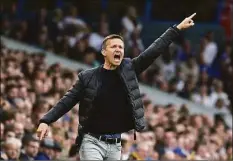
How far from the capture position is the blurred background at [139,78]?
13398mm

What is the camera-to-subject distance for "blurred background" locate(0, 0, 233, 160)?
1340 centimetres

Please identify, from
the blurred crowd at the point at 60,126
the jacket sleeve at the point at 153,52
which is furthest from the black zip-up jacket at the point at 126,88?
the blurred crowd at the point at 60,126

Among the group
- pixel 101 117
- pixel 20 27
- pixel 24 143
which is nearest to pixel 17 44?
pixel 20 27

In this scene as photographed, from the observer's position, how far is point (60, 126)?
13.7 m

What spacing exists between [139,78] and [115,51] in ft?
38.5

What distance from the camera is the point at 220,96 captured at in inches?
826

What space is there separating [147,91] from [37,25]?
2.76m

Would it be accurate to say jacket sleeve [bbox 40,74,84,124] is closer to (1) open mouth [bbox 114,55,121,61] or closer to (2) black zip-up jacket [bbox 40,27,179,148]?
(2) black zip-up jacket [bbox 40,27,179,148]

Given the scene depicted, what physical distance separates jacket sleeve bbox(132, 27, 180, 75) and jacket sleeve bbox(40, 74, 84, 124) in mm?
586

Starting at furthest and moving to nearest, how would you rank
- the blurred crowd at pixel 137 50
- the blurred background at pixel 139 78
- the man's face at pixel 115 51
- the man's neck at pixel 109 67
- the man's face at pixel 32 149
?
the blurred crowd at pixel 137 50 < the blurred background at pixel 139 78 < the man's face at pixel 32 149 < the man's neck at pixel 109 67 < the man's face at pixel 115 51

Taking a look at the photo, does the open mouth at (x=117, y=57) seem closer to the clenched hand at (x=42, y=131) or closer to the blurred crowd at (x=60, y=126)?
the clenched hand at (x=42, y=131)

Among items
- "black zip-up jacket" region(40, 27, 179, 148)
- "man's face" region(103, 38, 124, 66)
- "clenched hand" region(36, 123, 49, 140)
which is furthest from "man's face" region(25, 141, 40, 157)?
"man's face" region(103, 38, 124, 66)

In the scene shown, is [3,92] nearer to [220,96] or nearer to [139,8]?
[220,96]

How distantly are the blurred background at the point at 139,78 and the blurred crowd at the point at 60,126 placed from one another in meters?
0.02
